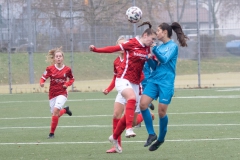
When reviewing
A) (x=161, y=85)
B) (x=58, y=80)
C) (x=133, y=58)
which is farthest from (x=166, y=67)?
(x=58, y=80)

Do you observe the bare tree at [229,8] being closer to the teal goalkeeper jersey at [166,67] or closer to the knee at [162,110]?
the teal goalkeeper jersey at [166,67]

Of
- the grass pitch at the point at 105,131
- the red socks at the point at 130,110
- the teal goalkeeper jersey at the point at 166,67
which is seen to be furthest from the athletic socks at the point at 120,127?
the teal goalkeeper jersey at the point at 166,67

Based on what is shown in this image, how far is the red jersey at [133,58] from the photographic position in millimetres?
8969

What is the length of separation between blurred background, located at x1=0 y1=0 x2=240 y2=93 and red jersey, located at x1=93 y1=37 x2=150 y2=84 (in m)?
13.4

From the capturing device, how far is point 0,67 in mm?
24578

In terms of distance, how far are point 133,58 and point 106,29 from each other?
545 inches

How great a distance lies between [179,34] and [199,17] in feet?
45.0

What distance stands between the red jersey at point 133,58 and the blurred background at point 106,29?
13.4 metres

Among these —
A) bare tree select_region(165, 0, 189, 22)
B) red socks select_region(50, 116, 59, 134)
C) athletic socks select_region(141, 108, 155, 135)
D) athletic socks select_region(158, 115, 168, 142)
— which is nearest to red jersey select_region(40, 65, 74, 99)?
red socks select_region(50, 116, 59, 134)

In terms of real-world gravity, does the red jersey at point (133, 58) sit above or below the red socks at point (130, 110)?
above

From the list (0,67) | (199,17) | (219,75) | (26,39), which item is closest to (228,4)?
(199,17)

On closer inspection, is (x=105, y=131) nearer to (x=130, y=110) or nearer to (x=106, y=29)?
(x=130, y=110)

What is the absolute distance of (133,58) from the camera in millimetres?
9016

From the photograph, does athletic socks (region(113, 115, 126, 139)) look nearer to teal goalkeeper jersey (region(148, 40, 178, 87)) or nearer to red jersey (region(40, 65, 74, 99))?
teal goalkeeper jersey (region(148, 40, 178, 87))
